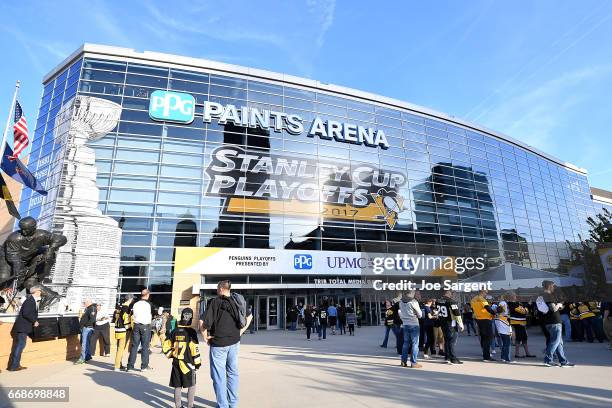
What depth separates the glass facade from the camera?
2395 centimetres

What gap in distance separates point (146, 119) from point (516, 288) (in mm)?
25103

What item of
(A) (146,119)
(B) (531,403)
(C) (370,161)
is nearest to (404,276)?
(C) (370,161)

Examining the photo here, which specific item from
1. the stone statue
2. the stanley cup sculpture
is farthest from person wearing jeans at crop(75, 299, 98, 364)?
the stanley cup sculpture

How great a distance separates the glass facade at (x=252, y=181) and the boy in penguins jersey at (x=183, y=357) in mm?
19045

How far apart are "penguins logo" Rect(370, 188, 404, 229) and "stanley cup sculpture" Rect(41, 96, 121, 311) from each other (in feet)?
64.5

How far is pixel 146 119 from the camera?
2566cm

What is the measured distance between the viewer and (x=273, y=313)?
2528 cm

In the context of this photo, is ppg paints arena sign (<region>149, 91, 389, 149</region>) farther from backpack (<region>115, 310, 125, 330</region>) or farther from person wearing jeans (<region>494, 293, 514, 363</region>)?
person wearing jeans (<region>494, 293, 514, 363</region>)

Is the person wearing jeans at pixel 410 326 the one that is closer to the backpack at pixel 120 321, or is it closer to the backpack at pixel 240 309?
the backpack at pixel 240 309

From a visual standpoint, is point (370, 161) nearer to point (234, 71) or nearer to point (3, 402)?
point (234, 71)

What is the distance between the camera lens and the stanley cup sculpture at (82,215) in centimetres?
2055

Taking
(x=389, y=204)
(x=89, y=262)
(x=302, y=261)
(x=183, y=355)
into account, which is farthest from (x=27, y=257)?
(x=389, y=204)

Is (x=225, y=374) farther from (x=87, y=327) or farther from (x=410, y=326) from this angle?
(x=87, y=327)

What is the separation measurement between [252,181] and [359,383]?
21.6 m
